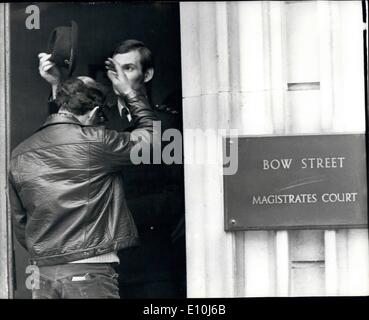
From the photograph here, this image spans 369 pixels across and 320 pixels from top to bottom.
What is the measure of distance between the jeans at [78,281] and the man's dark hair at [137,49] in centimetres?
126

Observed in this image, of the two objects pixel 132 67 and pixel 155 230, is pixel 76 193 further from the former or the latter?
pixel 132 67

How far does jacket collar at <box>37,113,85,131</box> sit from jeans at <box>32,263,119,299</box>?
2.83 ft

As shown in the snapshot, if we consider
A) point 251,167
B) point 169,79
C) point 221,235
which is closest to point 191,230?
point 221,235

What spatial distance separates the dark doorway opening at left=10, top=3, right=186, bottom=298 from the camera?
5410 millimetres

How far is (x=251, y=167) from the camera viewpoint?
534 centimetres

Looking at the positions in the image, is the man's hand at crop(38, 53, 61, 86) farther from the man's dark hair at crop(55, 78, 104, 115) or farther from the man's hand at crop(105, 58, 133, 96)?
the man's hand at crop(105, 58, 133, 96)

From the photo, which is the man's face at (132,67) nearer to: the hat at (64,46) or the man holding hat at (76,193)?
the man holding hat at (76,193)

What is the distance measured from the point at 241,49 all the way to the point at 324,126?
0.68 meters

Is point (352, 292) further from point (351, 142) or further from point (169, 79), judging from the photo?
point (169, 79)

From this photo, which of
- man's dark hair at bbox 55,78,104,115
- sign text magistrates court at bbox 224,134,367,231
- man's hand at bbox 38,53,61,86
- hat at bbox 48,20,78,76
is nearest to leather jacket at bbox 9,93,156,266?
man's dark hair at bbox 55,78,104,115

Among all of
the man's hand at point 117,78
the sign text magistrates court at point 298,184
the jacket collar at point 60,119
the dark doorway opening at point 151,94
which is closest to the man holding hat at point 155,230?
the dark doorway opening at point 151,94

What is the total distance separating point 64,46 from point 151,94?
606mm

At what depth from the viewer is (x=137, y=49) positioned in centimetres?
545

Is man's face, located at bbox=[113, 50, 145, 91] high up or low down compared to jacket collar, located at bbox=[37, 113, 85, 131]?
up
